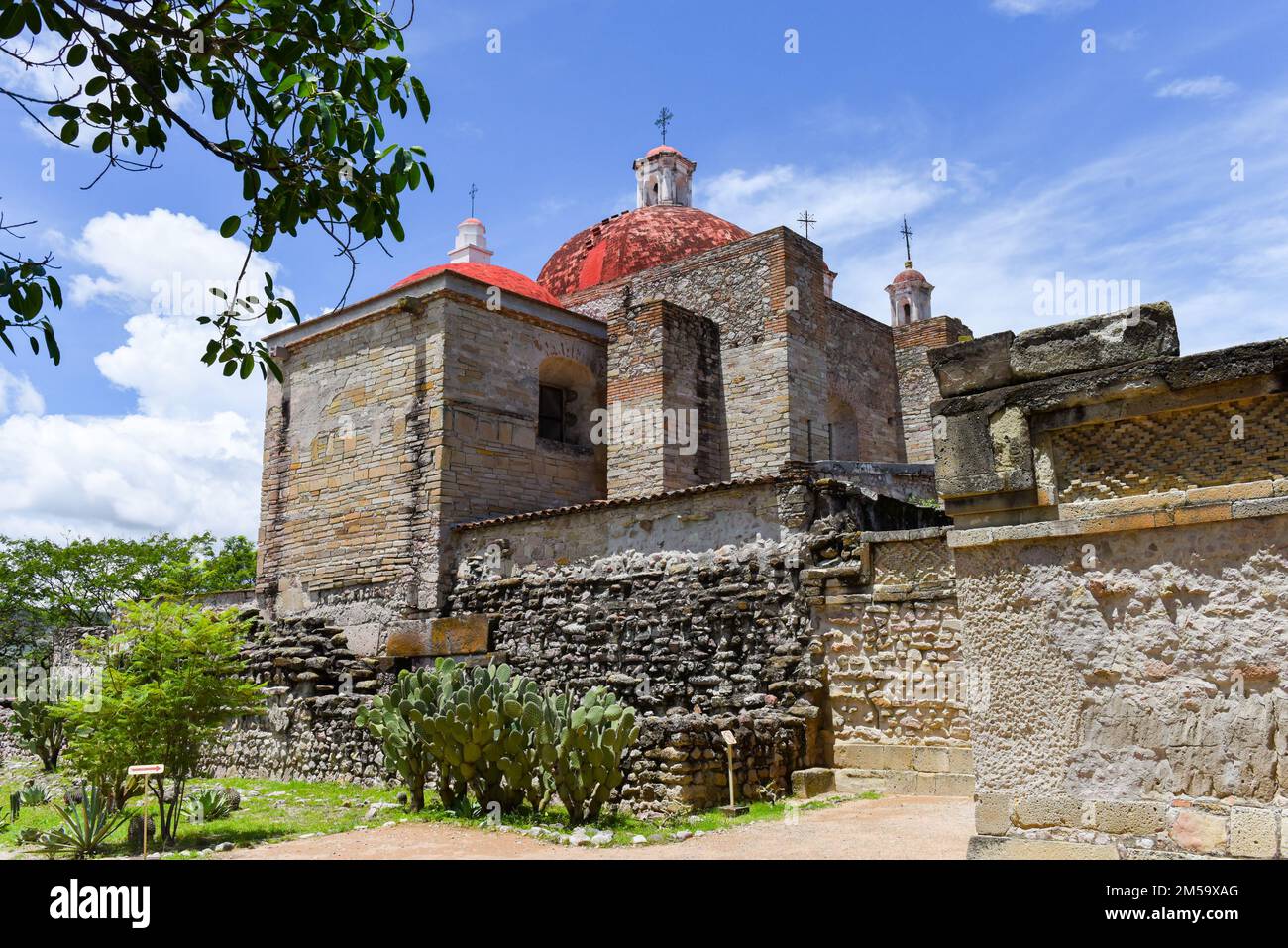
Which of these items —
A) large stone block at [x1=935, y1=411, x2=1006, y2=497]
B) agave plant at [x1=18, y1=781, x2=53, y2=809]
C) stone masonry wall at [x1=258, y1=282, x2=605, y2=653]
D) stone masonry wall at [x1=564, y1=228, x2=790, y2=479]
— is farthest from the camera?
stone masonry wall at [x1=564, y1=228, x2=790, y2=479]

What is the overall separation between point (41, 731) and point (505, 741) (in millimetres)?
12640

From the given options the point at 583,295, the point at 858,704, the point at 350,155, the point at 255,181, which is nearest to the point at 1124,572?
the point at 350,155

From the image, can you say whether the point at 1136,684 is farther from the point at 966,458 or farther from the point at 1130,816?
the point at 966,458

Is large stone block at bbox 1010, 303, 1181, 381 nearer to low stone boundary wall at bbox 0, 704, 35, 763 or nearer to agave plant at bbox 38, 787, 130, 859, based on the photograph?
agave plant at bbox 38, 787, 130, 859

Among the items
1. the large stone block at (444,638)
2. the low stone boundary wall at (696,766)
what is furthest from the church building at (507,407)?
the low stone boundary wall at (696,766)

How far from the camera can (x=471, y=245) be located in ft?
85.0

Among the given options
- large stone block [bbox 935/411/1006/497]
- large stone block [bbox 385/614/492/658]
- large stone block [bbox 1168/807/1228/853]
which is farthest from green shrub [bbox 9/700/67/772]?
large stone block [bbox 1168/807/1228/853]

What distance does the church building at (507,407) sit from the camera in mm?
14500

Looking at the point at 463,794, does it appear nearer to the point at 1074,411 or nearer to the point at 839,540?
the point at 839,540

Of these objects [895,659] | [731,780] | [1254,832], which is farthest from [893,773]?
[1254,832]

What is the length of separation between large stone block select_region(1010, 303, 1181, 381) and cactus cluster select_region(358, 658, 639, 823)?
4994 mm

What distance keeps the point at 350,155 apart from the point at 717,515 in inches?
296

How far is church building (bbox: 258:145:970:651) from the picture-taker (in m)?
14.5

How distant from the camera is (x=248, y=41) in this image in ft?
14.7
